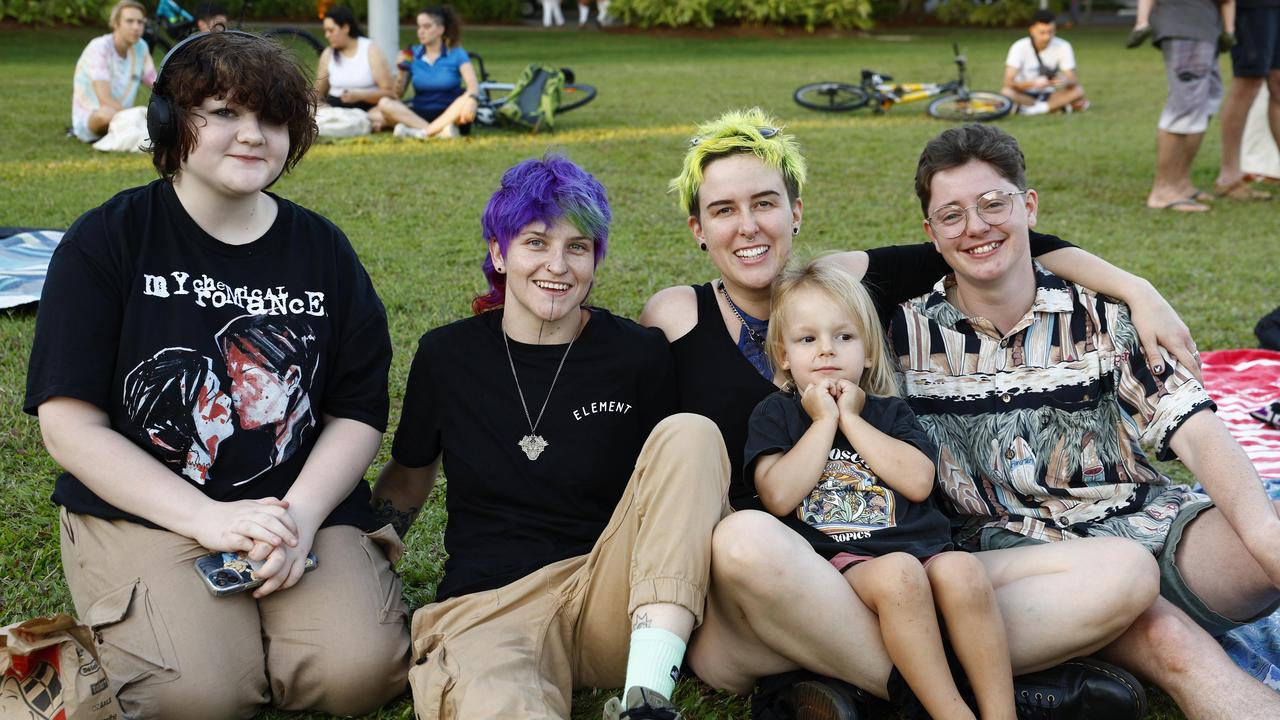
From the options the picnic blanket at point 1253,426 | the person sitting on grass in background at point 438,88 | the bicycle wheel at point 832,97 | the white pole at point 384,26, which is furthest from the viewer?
the bicycle wheel at point 832,97

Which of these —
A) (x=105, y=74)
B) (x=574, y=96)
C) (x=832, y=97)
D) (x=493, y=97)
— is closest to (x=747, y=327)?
(x=105, y=74)

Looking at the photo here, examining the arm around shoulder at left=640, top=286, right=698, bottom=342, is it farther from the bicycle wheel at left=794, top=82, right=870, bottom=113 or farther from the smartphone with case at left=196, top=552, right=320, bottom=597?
the bicycle wheel at left=794, top=82, right=870, bottom=113

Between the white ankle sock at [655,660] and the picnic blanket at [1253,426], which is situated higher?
the white ankle sock at [655,660]

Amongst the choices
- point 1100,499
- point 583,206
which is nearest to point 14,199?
point 583,206

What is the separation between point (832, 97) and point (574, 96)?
333 centimetres

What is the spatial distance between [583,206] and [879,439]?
0.98m

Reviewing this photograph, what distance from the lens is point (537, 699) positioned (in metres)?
2.65

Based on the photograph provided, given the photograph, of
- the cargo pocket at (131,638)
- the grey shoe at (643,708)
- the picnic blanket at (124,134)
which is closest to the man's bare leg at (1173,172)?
the grey shoe at (643,708)

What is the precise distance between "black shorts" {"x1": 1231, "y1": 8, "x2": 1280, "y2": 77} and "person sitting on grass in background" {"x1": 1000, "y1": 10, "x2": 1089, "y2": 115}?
6.50m

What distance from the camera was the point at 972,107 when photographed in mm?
14844

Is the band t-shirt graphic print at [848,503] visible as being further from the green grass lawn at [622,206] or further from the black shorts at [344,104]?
the black shorts at [344,104]

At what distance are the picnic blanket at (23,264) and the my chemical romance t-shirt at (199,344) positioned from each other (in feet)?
9.86

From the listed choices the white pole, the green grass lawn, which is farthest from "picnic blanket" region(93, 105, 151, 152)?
the white pole

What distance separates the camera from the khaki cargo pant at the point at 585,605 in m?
2.68
